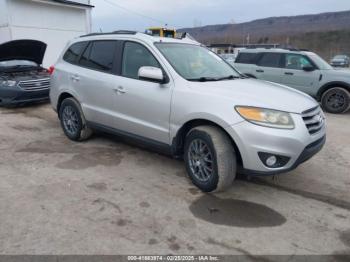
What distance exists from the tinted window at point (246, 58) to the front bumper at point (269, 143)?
25.8 feet

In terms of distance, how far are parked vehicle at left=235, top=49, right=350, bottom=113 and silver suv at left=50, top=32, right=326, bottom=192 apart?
4.70m

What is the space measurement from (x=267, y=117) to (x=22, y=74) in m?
7.75

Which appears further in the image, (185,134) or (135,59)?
(135,59)

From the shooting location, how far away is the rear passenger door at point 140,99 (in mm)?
4266

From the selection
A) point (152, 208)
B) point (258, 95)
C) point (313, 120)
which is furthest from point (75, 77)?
point (313, 120)

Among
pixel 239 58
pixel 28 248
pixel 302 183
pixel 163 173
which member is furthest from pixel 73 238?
pixel 239 58

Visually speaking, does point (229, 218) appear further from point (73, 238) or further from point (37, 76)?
point (37, 76)

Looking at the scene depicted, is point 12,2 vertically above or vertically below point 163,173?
above

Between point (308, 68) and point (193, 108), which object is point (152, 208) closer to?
point (193, 108)

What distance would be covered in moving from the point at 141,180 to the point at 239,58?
8.23 metres

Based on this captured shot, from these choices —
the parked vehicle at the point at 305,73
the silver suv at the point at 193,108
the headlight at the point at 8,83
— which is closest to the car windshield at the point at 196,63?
the silver suv at the point at 193,108

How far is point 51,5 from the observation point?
14305 millimetres

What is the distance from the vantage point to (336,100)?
9.45 meters

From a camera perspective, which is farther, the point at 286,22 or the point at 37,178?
the point at 286,22
